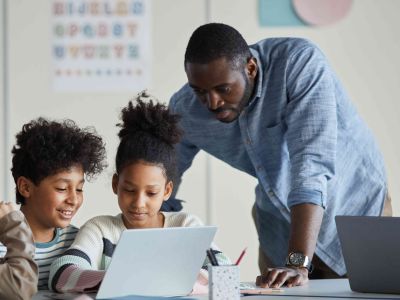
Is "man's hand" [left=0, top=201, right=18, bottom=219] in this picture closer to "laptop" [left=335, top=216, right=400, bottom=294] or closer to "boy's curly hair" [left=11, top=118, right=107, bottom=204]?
"boy's curly hair" [left=11, top=118, right=107, bottom=204]

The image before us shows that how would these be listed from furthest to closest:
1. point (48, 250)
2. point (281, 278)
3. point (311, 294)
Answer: point (48, 250), point (281, 278), point (311, 294)

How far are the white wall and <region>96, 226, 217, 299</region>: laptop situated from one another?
6.66 ft

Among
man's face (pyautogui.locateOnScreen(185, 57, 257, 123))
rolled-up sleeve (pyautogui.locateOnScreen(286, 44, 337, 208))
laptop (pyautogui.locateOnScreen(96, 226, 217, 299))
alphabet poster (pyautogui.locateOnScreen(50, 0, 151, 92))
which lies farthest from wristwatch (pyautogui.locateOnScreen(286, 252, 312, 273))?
alphabet poster (pyautogui.locateOnScreen(50, 0, 151, 92))

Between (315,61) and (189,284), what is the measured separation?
792 millimetres

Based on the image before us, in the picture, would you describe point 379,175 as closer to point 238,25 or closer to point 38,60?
point 238,25

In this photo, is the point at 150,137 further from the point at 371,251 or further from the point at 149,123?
the point at 371,251

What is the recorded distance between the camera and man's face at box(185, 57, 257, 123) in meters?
2.16

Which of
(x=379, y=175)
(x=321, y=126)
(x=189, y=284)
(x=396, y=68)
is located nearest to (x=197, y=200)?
(x=396, y=68)

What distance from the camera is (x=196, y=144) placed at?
2.57m

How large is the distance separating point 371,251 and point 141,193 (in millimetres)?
578

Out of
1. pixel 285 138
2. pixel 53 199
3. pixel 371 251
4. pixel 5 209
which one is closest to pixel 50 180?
pixel 53 199

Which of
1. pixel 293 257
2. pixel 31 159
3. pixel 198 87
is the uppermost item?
pixel 198 87

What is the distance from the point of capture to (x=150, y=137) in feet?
7.29

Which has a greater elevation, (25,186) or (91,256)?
(25,186)
